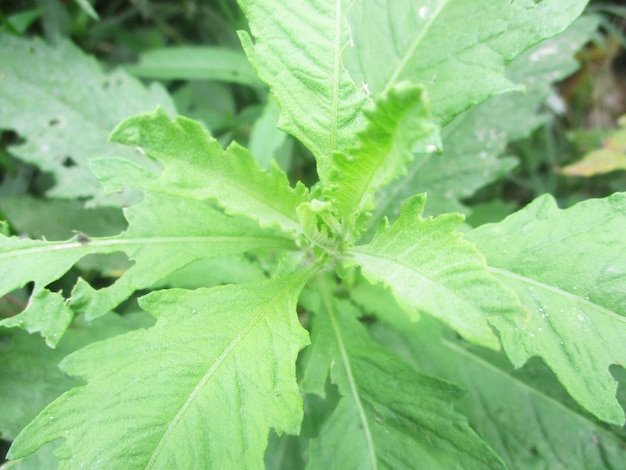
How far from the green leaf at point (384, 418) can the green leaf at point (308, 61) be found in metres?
0.61

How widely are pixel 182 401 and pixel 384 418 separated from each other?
67cm

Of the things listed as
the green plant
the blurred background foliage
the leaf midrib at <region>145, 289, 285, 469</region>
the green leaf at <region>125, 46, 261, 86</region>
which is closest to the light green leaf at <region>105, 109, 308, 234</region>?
the green plant

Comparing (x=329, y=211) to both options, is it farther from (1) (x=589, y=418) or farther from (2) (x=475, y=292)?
(1) (x=589, y=418)

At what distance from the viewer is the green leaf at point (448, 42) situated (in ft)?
4.85

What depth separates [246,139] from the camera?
111 inches

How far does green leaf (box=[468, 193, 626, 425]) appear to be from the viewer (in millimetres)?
1302

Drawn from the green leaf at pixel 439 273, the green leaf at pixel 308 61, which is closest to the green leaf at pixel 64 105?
the green leaf at pixel 308 61

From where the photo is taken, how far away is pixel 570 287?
4.46 feet

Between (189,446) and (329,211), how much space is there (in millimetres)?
688

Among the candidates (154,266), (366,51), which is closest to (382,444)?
(154,266)

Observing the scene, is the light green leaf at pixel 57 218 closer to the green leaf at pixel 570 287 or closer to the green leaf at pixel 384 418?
the green leaf at pixel 384 418

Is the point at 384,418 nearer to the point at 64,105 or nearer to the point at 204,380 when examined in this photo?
the point at 204,380

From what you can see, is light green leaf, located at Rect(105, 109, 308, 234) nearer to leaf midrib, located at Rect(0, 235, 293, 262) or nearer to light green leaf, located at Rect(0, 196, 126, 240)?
leaf midrib, located at Rect(0, 235, 293, 262)

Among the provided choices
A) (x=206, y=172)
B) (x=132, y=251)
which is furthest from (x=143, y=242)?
(x=206, y=172)
